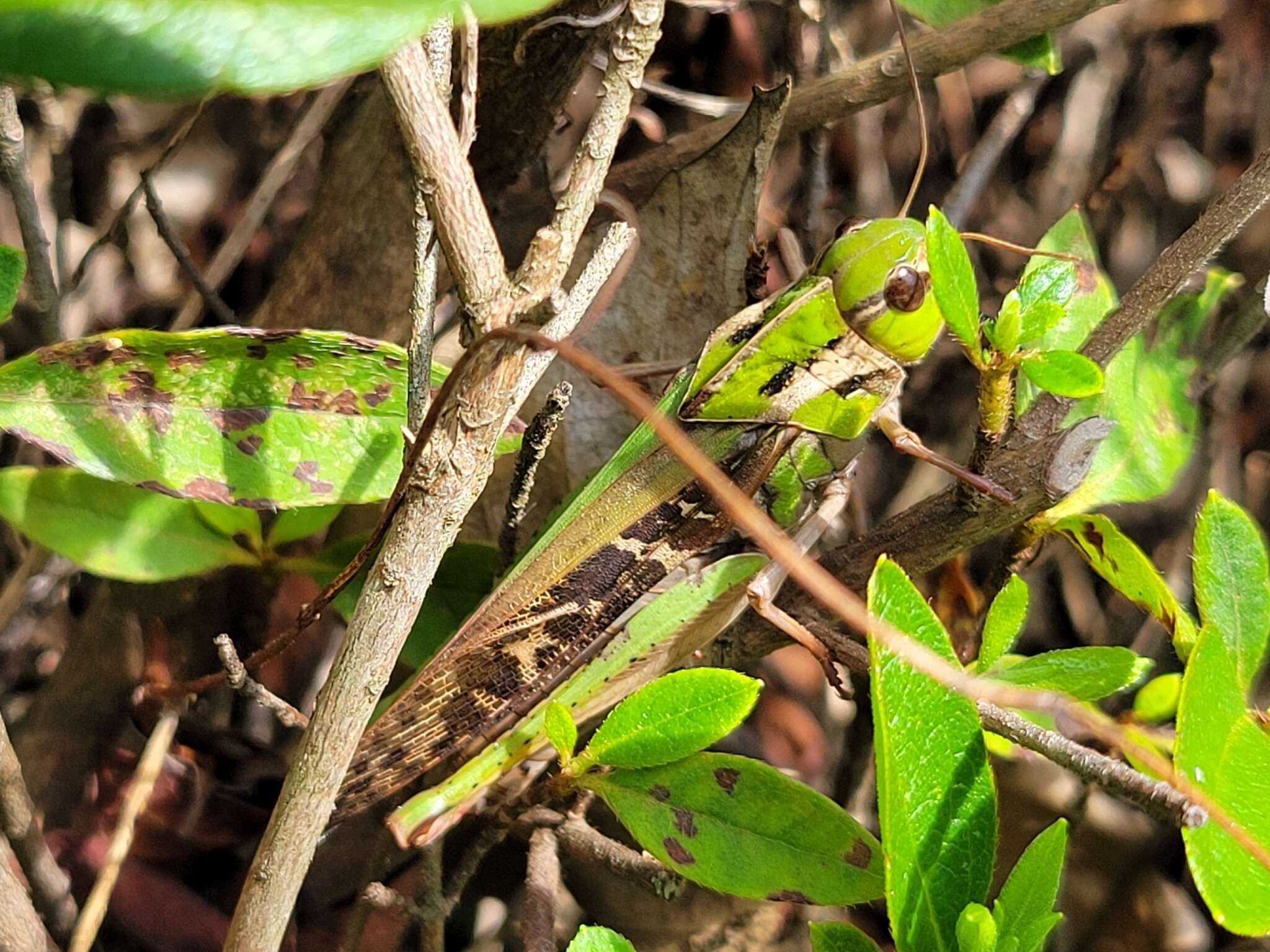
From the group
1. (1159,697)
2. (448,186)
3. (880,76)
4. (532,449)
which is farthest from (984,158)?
(448,186)

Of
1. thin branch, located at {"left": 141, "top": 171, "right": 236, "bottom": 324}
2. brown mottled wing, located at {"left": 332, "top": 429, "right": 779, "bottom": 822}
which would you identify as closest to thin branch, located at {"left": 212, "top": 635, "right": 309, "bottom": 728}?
brown mottled wing, located at {"left": 332, "top": 429, "right": 779, "bottom": 822}

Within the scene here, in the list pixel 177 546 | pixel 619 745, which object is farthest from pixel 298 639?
pixel 619 745

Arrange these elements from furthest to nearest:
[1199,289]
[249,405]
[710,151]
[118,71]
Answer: [1199,289], [710,151], [249,405], [118,71]

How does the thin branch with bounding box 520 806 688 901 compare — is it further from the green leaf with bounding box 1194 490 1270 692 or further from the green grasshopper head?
the green grasshopper head

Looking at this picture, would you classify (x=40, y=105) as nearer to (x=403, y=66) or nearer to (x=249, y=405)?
(x=249, y=405)

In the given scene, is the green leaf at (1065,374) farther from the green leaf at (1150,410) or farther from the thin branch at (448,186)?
the thin branch at (448,186)

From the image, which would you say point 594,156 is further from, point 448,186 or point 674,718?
point 674,718
